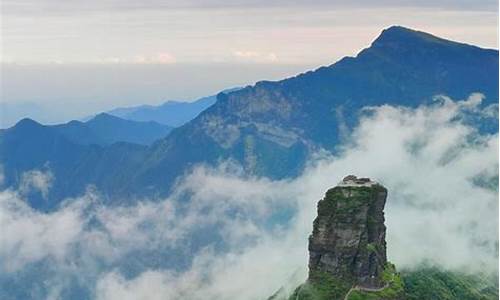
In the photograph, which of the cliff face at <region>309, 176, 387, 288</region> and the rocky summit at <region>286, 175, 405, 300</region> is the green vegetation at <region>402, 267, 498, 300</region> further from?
the cliff face at <region>309, 176, 387, 288</region>

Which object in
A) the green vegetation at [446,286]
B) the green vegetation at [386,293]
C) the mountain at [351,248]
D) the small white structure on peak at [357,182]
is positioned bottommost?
the green vegetation at [446,286]

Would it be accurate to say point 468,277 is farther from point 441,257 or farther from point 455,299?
point 455,299

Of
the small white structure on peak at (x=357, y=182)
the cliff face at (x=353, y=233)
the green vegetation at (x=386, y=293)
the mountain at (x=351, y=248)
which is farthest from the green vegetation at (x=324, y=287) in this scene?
the small white structure on peak at (x=357, y=182)

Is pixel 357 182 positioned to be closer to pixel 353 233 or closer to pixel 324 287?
pixel 353 233

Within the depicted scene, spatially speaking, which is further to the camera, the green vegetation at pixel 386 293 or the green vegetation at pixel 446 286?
the green vegetation at pixel 446 286

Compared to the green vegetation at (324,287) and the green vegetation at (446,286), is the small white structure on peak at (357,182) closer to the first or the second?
the green vegetation at (324,287)

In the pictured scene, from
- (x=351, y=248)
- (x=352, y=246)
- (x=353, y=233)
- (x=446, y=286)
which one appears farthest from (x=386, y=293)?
(x=446, y=286)

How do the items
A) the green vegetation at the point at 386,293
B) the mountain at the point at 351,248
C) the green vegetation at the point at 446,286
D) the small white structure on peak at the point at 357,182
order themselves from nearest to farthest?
the green vegetation at the point at 386,293, the mountain at the point at 351,248, the small white structure on peak at the point at 357,182, the green vegetation at the point at 446,286

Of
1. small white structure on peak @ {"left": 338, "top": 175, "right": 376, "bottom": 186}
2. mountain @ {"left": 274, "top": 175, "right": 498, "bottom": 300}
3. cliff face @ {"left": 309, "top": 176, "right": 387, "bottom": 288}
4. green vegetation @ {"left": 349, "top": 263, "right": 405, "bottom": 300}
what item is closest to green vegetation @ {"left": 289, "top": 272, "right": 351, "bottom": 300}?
mountain @ {"left": 274, "top": 175, "right": 498, "bottom": 300}

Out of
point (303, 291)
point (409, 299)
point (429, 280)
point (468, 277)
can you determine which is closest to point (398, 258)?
point (468, 277)
